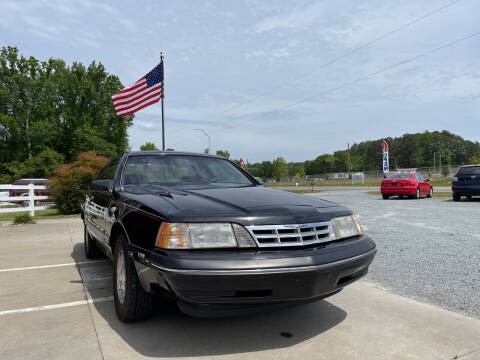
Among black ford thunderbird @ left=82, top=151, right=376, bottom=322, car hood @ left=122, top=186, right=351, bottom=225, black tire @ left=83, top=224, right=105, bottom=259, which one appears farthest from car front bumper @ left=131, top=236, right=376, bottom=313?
black tire @ left=83, top=224, right=105, bottom=259

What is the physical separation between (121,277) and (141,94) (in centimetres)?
1434

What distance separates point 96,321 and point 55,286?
1.40m

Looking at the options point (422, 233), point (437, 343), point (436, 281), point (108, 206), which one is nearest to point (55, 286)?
point (108, 206)

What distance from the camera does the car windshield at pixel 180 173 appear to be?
11.9 feet

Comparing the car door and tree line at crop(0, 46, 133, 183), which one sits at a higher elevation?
tree line at crop(0, 46, 133, 183)

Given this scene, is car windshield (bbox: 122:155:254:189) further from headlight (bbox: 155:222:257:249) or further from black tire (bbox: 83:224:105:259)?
black tire (bbox: 83:224:105:259)

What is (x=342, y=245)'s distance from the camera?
2582 mm

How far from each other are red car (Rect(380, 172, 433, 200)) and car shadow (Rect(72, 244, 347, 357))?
48.1 feet

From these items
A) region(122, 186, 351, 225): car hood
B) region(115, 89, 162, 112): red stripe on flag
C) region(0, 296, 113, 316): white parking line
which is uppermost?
region(115, 89, 162, 112): red stripe on flag

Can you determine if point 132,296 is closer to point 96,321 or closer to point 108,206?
point 96,321

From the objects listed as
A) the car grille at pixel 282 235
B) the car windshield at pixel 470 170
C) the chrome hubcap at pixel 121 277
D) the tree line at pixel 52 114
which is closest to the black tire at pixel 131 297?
the chrome hubcap at pixel 121 277

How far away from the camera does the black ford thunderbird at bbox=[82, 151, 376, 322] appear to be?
2.16 meters

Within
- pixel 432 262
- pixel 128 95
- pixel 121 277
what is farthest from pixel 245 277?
pixel 128 95

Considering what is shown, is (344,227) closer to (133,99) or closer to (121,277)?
(121,277)
